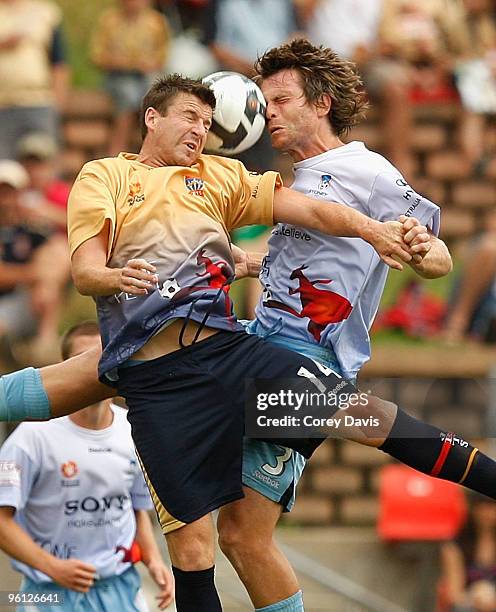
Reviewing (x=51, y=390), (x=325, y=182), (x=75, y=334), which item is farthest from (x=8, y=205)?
(x=325, y=182)

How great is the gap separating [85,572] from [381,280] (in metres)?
1.74

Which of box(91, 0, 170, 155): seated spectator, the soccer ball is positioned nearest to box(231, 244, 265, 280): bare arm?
the soccer ball

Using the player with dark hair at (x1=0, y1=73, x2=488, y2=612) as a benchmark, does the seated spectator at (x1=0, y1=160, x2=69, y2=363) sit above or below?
below

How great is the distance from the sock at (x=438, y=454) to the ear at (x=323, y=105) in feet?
3.82

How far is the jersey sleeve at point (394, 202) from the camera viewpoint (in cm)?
521

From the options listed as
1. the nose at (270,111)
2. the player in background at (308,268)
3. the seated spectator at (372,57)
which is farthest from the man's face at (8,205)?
the nose at (270,111)

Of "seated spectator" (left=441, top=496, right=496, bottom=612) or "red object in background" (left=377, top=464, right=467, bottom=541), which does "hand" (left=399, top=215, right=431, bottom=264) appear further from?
"red object in background" (left=377, top=464, right=467, bottom=541)

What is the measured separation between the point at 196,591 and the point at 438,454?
966 mm

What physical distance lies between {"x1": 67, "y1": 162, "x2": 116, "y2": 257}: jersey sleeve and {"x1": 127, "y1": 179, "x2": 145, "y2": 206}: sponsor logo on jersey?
0.24 ft

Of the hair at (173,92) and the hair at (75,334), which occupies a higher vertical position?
the hair at (173,92)

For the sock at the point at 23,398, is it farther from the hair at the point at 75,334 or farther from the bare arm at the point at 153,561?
the bare arm at the point at 153,561

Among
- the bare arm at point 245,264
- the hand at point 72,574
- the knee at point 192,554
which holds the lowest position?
the hand at point 72,574

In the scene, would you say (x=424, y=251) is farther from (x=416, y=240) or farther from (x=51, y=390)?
(x=51, y=390)

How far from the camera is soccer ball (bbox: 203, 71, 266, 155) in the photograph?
17.5 feet
